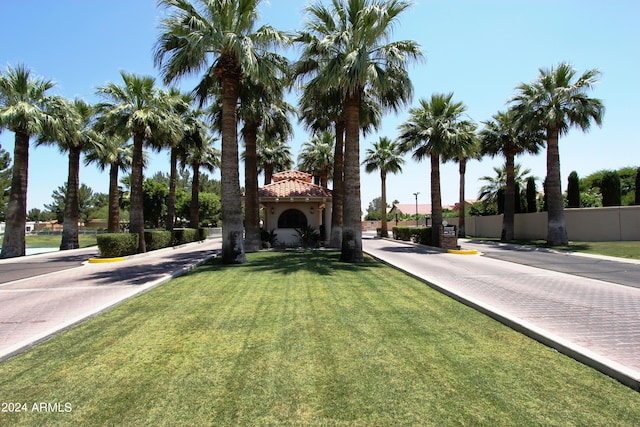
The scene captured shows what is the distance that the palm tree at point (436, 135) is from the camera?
22.8 meters

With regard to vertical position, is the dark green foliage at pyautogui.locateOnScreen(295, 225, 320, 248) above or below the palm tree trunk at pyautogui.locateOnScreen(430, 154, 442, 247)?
below

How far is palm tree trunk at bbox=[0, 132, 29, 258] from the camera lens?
67.4 feet

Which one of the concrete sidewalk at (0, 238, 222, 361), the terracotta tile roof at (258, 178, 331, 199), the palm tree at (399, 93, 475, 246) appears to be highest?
the palm tree at (399, 93, 475, 246)

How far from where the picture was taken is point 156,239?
23.0 m

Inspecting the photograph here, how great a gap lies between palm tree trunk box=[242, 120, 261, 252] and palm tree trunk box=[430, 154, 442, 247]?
10.5m

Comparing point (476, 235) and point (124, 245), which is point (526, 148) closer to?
point (476, 235)

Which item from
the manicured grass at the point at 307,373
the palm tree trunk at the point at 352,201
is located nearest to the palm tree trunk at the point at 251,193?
the palm tree trunk at the point at 352,201

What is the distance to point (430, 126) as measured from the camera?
77.5 feet

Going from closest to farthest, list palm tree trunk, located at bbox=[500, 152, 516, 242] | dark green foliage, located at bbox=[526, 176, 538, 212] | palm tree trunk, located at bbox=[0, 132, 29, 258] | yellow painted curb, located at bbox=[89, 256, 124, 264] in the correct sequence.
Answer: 1. yellow painted curb, located at bbox=[89, 256, 124, 264]
2. palm tree trunk, located at bbox=[0, 132, 29, 258]
3. palm tree trunk, located at bbox=[500, 152, 516, 242]
4. dark green foliage, located at bbox=[526, 176, 538, 212]

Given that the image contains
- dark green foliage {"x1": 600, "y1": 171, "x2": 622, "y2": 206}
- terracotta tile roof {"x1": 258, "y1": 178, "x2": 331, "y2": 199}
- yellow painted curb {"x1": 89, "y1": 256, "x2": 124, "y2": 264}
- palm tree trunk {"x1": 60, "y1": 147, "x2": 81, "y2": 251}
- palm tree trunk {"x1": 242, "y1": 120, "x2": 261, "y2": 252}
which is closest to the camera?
yellow painted curb {"x1": 89, "y1": 256, "x2": 124, "y2": 264}

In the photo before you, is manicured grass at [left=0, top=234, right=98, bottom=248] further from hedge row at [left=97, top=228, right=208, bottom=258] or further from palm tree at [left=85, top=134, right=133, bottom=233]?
hedge row at [left=97, top=228, right=208, bottom=258]

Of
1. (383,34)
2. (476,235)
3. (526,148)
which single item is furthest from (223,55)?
(476,235)

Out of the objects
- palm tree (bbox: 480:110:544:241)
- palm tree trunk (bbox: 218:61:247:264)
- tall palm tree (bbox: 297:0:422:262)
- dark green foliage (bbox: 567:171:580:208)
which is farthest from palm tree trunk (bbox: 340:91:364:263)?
dark green foliage (bbox: 567:171:580:208)

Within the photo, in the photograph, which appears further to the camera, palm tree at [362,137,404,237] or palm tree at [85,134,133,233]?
palm tree at [362,137,404,237]
